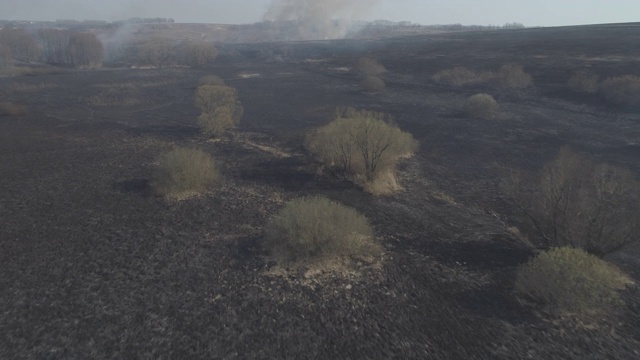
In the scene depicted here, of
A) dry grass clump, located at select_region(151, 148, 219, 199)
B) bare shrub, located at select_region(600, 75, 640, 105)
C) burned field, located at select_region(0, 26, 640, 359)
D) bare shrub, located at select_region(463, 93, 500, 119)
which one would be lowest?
burned field, located at select_region(0, 26, 640, 359)

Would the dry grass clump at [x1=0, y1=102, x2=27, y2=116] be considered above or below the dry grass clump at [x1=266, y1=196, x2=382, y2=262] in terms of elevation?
above

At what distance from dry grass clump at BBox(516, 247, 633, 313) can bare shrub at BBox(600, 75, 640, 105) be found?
1391 inches

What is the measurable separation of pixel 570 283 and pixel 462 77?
166 feet

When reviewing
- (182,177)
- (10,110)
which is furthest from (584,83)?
(10,110)

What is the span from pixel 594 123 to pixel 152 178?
35.4 meters

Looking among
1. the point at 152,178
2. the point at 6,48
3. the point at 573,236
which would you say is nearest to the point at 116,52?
the point at 6,48

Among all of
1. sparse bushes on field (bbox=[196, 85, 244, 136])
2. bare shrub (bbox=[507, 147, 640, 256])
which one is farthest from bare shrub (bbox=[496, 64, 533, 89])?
bare shrub (bbox=[507, 147, 640, 256])

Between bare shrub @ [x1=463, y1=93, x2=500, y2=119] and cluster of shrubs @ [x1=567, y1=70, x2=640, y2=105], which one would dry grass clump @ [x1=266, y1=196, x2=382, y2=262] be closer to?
bare shrub @ [x1=463, y1=93, x2=500, y2=119]

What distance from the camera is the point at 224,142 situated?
93.2 ft

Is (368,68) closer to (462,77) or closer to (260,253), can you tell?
(462,77)

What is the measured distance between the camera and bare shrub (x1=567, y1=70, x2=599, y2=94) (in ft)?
144

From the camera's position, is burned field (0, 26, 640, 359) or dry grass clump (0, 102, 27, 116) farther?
dry grass clump (0, 102, 27, 116)

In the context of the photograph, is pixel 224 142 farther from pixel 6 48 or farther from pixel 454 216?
pixel 6 48

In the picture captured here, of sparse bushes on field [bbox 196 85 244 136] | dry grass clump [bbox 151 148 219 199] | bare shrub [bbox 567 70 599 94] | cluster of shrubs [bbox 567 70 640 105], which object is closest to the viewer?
dry grass clump [bbox 151 148 219 199]
